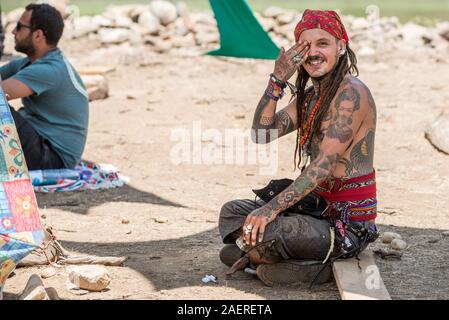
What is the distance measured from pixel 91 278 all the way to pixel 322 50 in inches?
58.3

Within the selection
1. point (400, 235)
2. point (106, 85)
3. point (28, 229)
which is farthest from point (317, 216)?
point (106, 85)

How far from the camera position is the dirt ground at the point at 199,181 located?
414 cm

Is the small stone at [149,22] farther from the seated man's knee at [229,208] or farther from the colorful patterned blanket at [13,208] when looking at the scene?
the colorful patterned blanket at [13,208]

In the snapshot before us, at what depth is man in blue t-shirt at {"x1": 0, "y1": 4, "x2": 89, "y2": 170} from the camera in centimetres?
607

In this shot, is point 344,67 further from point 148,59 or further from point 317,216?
point 148,59

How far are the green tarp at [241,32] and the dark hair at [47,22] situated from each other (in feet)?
4.10

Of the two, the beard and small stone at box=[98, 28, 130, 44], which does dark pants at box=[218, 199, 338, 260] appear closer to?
the beard

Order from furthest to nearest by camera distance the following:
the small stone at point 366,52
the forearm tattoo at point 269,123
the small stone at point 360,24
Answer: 1. the small stone at point 360,24
2. the small stone at point 366,52
3. the forearm tattoo at point 269,123

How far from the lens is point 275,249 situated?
4020 mm

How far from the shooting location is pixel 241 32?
22.5 feet

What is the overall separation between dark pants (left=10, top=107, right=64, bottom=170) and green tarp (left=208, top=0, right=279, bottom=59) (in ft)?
5.24

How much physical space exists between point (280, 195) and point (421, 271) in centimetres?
83

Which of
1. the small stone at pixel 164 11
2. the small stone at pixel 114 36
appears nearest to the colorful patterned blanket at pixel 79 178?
the small stone at pixel 114 36

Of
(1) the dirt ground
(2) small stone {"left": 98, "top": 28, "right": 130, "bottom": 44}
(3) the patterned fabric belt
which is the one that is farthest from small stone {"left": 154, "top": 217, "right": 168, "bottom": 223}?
(2) small stone {"left": 98, "top": 28, "right": 130, "bottom": 44}
